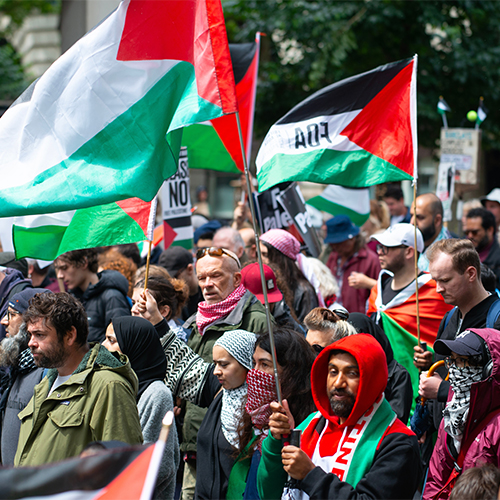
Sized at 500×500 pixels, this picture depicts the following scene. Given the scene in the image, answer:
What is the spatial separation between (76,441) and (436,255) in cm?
236

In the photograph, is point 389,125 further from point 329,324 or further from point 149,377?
point 149,377

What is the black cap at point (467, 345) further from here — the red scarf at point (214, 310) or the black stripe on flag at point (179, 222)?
the black stripe on flag at point (179, 222)

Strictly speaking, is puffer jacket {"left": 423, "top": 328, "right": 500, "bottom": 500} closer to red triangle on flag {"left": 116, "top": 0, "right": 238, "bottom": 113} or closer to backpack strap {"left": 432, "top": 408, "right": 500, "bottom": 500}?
backpack strap {"left": 432, "top": 408, "right": 500, "bottom": 500}

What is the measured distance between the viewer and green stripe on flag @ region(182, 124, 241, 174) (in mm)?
7301

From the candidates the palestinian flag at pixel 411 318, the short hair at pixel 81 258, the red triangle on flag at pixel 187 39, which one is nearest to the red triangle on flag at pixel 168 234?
the short hair at pixel 81 258

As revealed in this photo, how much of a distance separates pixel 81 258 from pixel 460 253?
3.33 meters

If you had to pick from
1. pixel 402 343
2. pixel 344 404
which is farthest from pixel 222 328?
pixel 344 404

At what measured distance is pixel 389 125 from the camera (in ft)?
17.2

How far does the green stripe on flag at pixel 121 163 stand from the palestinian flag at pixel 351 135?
1255 mm

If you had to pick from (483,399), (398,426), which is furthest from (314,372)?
(483,399)

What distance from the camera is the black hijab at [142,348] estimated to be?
412cm

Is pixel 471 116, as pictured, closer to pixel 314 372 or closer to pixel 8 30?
pixel 314 372

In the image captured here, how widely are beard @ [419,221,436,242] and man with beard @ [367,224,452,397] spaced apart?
0.87 m

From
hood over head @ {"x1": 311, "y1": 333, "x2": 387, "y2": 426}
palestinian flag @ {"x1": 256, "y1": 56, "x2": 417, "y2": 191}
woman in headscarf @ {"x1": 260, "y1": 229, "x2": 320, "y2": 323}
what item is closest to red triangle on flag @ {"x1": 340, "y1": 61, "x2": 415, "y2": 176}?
palestinian flag @ {"x1": 256, "y1": 56, "x2": 417, "y2": 191}
